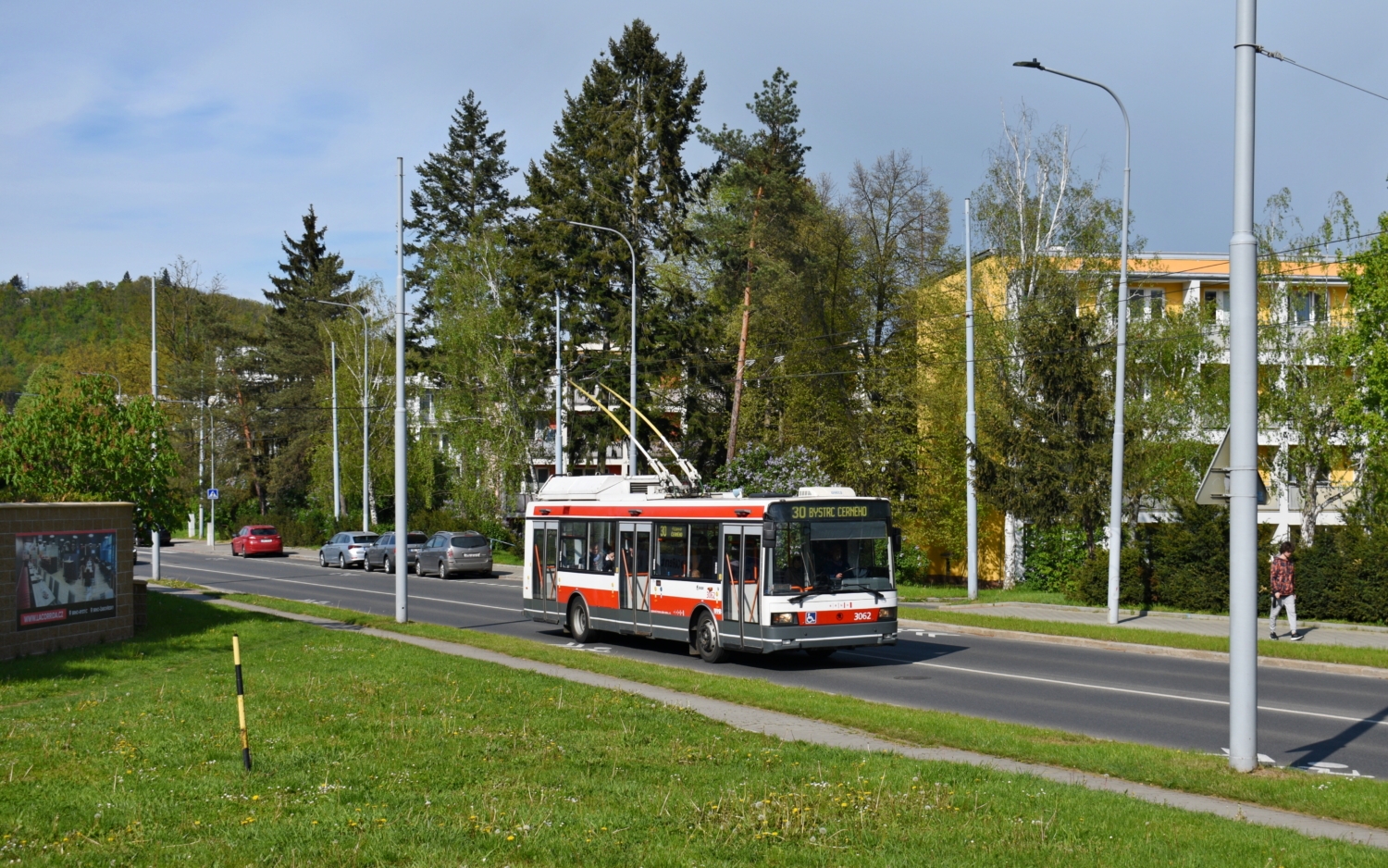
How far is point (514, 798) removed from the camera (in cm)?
832

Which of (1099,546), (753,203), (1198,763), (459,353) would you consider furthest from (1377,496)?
(459,353)

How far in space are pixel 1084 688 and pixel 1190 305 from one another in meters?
24.3

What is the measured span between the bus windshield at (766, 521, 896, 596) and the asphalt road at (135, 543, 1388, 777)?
50.7 inches

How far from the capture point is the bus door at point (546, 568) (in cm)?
2317

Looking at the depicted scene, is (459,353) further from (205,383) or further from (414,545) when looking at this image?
(205,383)

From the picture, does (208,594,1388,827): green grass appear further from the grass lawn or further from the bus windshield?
the bus windshield

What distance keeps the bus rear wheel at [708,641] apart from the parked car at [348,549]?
3178 centimetres

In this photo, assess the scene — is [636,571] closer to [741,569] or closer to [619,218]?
[741,569]

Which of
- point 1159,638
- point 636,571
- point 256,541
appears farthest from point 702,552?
point 256,541

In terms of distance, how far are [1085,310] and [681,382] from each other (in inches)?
824

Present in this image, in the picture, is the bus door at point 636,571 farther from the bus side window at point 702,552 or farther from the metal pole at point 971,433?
the metal pole at point 971,433

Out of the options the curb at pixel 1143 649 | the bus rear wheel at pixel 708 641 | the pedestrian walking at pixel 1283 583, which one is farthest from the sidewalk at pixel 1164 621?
the bus rear wheel at pixel 708 641

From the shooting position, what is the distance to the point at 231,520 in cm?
7906

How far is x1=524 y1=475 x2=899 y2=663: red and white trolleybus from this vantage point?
58.4 ft
